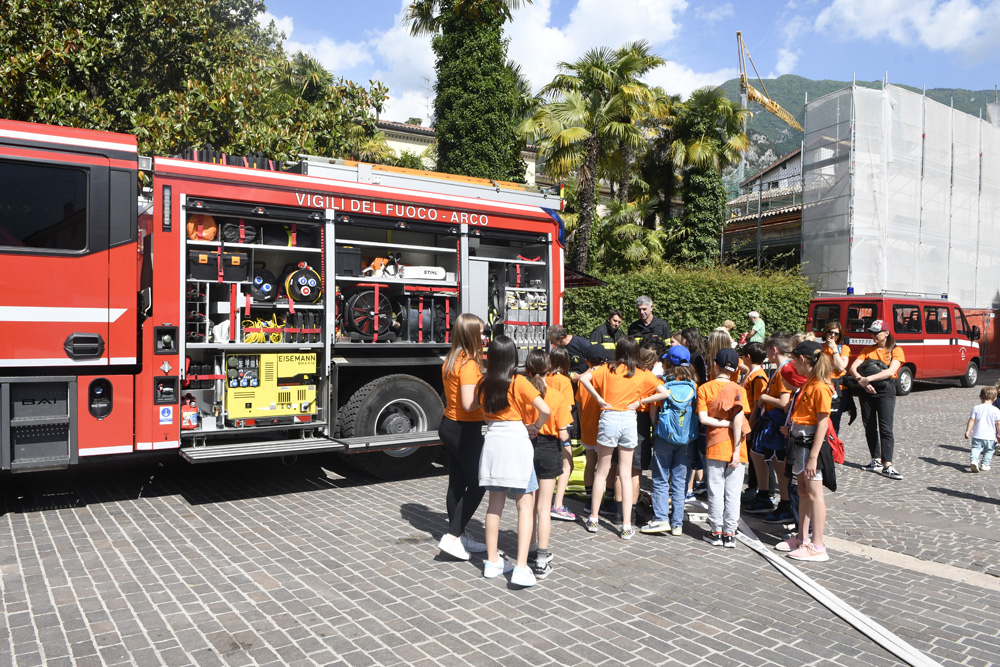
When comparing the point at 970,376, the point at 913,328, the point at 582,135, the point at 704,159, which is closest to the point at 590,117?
the point at 582,135

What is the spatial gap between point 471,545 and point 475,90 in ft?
55.8

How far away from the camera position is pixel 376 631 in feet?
13.4

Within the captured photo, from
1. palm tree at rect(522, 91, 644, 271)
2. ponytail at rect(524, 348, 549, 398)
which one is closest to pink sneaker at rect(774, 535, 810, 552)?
ponytail at rect(524, 348, 549, 398)

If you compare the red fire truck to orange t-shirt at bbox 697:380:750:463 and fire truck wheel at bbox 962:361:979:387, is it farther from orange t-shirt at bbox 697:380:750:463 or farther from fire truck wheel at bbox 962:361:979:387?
fire truck wheel at bbox 962:361:979:387

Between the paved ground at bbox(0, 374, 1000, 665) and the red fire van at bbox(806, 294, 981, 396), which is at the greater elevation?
the red fire van at bbox(806, 294, 981, 396)

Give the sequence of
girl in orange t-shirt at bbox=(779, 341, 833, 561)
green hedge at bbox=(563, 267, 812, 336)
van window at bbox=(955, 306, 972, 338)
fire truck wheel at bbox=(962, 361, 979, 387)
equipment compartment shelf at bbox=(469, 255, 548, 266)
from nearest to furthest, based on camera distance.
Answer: girl in orange t-shirt at bbox=(779, 341, 833, 561) < equipment compartment shelf at bbox=(469, 255, 548, 266) < green hedge at bbox=(563, 267, 812, 336) < van window at bbox=(955, 306, 972, 338) < fire truck wheel at bbox=(962, 361, 979, 387)

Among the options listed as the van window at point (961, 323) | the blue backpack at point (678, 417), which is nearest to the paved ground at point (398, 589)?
the blue backpack at point (678, 417)

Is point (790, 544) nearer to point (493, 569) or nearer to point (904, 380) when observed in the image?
point (493, 569)

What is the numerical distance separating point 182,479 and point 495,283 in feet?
13.3

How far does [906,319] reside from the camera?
16.6 m

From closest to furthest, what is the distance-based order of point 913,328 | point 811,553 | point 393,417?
1. point 811,553
2. point 393,417
3. point 913,328

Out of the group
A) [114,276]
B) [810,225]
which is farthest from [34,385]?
[810,225]

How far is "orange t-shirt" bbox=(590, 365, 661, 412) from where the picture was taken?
19.4 ft

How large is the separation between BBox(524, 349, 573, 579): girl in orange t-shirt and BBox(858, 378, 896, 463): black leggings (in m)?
4.75
